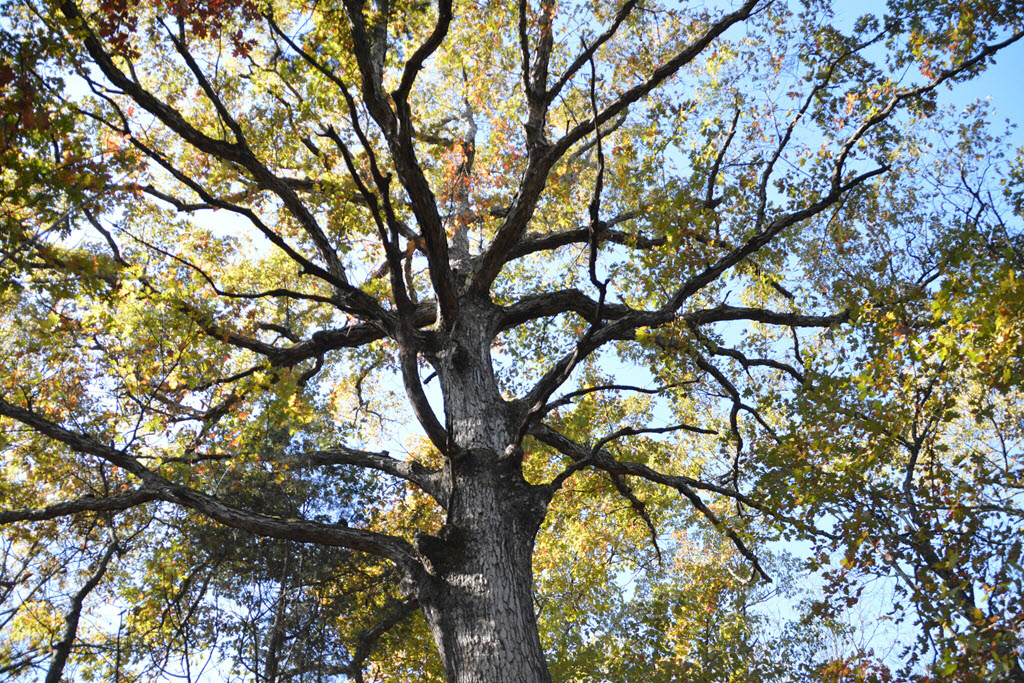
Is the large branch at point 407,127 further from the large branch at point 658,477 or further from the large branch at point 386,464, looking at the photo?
the large branch at point 658,477

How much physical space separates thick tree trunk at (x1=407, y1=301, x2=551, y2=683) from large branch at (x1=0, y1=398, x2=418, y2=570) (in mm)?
381

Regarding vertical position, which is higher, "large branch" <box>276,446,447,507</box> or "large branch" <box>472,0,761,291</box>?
"large branch" <box>472,0,761,291</box>

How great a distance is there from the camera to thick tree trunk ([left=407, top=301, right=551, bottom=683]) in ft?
16.1

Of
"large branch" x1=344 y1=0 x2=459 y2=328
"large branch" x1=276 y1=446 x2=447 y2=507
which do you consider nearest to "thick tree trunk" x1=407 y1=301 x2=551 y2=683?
"large branch" x1=276 y1=446 x2=447 y2=507

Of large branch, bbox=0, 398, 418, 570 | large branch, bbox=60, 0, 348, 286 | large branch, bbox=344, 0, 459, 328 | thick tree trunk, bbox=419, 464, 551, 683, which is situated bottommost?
thick tree trunk, bbox=419, 464, 551, 683

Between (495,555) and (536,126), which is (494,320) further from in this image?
(495,555)

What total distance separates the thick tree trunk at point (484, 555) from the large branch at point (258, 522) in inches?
15.0

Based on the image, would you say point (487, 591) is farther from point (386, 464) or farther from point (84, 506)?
point (84, 506)

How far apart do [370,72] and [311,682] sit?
7147 mm

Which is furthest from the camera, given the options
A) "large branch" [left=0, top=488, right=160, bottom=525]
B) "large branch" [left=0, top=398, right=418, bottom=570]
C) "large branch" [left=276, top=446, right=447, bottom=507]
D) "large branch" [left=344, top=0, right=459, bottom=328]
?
"large branch" [left=276, top=446, right=447, bottom=507]

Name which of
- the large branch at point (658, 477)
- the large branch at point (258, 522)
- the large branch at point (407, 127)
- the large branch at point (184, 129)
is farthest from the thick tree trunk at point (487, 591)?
the large branch at point (184, 129)

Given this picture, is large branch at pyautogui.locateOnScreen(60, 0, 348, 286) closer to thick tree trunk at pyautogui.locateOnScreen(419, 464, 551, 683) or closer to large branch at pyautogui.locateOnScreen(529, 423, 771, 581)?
thick tree trunk at pyautogui.locateOnScreen(419, 464, 551, 683)

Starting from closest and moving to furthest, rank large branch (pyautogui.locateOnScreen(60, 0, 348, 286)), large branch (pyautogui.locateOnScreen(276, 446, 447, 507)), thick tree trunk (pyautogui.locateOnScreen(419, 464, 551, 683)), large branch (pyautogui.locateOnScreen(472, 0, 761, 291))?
1. thick tree trunk (pyautogui.locateOnScreen(419, 464, 551, 683))
2. large branch (pyautogui.locateOnScreen(60, 0, 348, 286))
3. large branch (pyautogui.locateOnScreen(472, 0, 761, 291))
4. large branch (pyautogui.locateOnScreen(276, 446, 447, 507))

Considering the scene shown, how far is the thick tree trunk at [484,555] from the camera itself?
4910mm
